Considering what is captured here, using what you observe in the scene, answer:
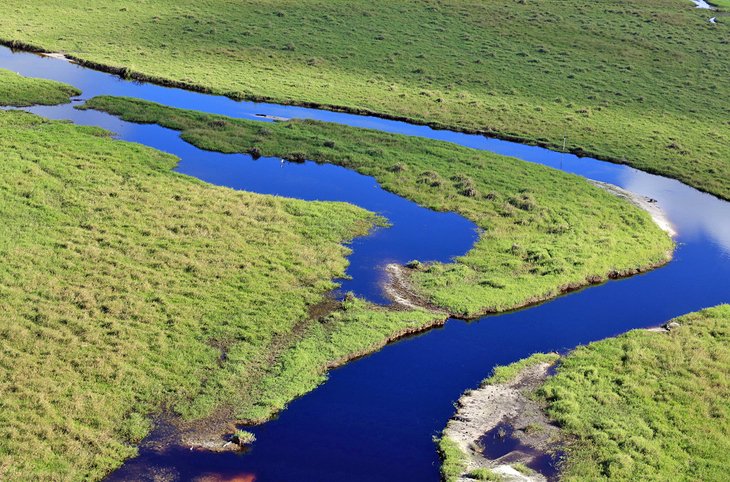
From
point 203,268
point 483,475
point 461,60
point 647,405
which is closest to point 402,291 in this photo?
point 203,268

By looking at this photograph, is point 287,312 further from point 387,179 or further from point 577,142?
point 577,142

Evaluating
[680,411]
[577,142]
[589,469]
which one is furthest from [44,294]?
[577,142]

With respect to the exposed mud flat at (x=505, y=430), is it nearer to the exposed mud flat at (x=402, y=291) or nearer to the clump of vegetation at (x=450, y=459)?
the clump of vegetation at (x=450, y=459)

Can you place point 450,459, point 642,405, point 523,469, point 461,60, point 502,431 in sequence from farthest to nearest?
point 461,60 → point 642,405 → point 502,431 → point 450,459 → point 523,469

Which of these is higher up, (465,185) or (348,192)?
(465,185)

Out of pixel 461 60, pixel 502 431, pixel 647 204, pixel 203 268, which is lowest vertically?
pixel 203 268

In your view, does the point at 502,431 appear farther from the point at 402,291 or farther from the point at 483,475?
the point at 402,291
